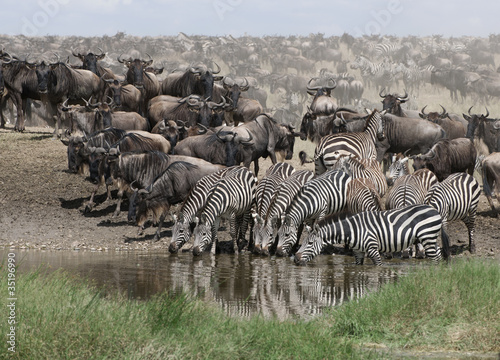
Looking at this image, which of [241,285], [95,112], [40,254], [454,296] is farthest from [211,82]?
[454,296]

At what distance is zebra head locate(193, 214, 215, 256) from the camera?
11.9m

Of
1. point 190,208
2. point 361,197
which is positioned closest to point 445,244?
point 361,197

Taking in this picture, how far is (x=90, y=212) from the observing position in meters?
14.7

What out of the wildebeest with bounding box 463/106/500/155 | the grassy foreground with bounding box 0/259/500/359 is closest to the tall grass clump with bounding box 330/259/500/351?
the grassy foreground with bounding box 0/259/500/359

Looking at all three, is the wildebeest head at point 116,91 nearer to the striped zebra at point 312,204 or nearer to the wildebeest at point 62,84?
the wildebeest at point 62,84

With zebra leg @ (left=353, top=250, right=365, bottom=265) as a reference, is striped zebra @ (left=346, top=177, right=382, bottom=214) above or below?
above

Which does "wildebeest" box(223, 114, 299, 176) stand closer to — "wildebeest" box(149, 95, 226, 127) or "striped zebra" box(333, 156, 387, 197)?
"wildebeest" box(149, 95, 226, 127)

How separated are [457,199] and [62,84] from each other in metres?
12.3

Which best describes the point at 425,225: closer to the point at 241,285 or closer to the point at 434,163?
the point at 241,285

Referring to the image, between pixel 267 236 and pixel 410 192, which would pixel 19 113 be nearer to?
pixel 267 236

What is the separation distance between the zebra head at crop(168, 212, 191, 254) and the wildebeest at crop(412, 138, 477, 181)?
5860 mm

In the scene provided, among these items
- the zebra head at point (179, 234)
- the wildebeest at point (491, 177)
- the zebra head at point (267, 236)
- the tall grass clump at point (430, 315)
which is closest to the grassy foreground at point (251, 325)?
the tall grass clump at point (430, 315)

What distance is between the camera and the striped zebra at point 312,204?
1177 centimetres

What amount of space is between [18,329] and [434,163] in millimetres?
12425
